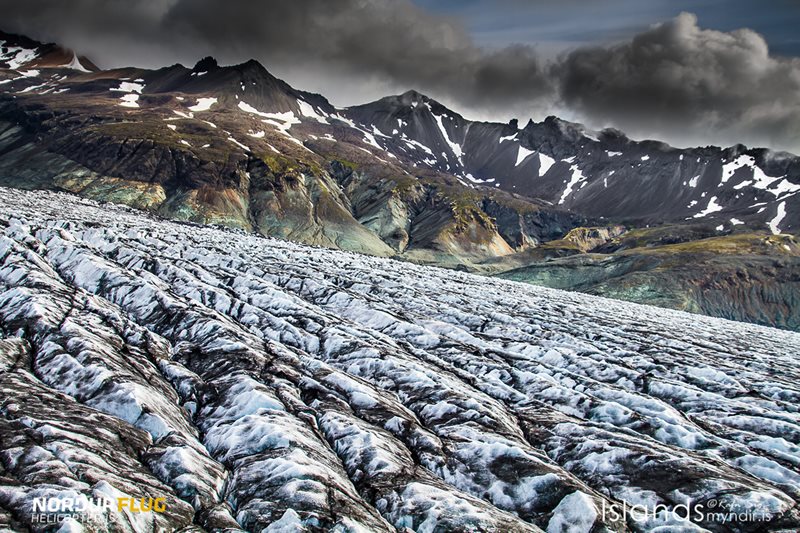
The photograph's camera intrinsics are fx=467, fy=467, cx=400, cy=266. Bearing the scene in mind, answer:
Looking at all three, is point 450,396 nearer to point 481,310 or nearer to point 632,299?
point 481,310

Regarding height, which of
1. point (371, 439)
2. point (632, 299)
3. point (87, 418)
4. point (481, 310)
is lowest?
point (632, 299)

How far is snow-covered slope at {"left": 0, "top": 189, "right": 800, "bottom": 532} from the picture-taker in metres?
20.0

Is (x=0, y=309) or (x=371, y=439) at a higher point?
(x=0, y=309)

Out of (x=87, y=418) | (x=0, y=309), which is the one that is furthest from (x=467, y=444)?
(x=0, y=309)

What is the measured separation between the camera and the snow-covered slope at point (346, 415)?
2003 cm

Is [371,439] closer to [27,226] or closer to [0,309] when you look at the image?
[0,309]

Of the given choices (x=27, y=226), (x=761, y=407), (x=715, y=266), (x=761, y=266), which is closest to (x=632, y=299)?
(x=715, y=266)

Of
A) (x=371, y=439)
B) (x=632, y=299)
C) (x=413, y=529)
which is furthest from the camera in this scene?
(x=632, y=299)

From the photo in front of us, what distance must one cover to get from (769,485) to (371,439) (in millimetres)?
20624

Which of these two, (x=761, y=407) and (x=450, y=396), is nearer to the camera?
(x=450, y=396)

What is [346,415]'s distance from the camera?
28172mm

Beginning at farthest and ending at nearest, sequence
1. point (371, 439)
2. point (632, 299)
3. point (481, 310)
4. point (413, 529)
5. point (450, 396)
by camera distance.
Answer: point (632, 299), point (481, 310), point (450, 396), point (371, 439), point (413, 529)

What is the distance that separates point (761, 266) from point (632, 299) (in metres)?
64.4

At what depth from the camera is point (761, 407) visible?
3650 centimetres
